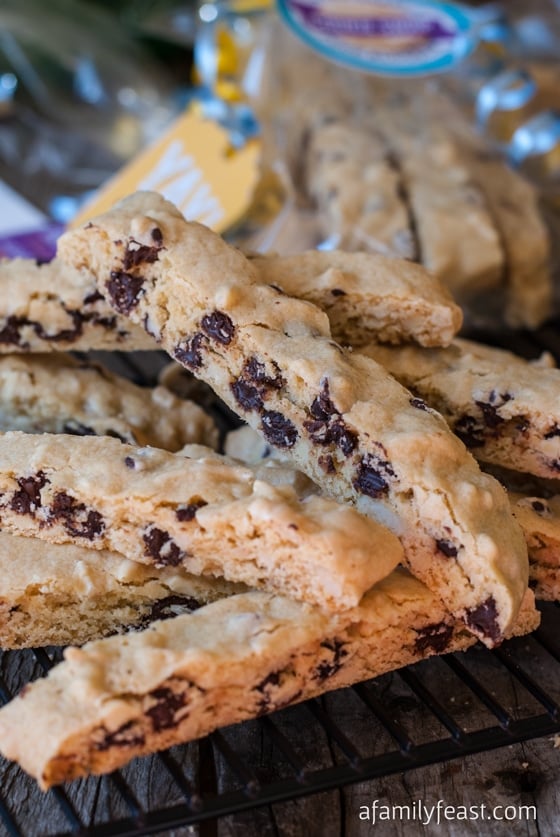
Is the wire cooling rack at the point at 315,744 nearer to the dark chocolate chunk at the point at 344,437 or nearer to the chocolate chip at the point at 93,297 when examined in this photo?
the dark chocolate chunk at the point at 344,437

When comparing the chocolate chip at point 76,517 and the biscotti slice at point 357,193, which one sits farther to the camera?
the biscotti slice at point 357,193

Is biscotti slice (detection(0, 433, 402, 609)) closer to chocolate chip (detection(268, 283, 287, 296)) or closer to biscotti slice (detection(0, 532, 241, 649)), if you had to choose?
biscotti slice (detection(0, 532, 241, 649))

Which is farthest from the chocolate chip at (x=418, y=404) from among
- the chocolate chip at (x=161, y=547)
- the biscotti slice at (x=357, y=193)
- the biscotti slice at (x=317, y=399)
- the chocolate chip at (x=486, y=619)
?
the biscotti slice at (x=357, y=193)

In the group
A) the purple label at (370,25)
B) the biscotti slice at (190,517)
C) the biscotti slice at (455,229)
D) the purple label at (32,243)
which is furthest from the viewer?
the purple label at (370,25)

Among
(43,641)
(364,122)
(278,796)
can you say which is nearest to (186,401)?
(43,641)

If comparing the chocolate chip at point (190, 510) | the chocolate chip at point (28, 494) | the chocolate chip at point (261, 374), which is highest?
the chocolate chip at point (261, 374)

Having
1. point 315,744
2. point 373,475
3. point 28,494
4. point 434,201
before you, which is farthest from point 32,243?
point 315,744

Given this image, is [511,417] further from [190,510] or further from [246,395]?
[190,510]

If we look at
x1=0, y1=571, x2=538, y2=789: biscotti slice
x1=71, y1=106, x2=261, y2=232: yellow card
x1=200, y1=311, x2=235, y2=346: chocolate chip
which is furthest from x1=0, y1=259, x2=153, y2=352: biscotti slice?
x1=71, y1=106, x2=261, y2=232: yellow card
